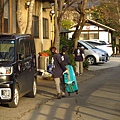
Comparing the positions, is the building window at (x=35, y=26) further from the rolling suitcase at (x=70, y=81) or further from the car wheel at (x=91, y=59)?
the rolling suitcase at (x=70, y=81)

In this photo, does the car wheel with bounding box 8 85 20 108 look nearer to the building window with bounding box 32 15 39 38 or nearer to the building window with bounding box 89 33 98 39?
the building window with bounding box 32 15 39 38

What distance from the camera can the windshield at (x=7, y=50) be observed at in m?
11.2

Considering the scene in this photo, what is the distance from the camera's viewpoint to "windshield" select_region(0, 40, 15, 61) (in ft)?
36.8

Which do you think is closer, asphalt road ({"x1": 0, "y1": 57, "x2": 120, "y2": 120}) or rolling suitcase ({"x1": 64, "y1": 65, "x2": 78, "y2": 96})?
asphalt road ({"x1": 0, "y1": 57, "x2": 120, "y2": 120})

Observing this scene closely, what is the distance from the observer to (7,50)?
37.3 feet

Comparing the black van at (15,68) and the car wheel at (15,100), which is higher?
the black van at (15,68)

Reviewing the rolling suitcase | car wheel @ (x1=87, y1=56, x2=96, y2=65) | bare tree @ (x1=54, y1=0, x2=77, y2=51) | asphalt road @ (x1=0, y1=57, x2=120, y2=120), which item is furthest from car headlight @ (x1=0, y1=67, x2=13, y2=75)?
car wheel @ (x1=87, y1=56, x2=96, y2=65)

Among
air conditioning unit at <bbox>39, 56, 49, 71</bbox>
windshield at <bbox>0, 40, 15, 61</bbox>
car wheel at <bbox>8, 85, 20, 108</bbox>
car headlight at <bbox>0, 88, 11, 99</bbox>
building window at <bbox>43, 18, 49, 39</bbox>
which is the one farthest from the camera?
building window at <bbox>43, 18, 49, 39</bbox>

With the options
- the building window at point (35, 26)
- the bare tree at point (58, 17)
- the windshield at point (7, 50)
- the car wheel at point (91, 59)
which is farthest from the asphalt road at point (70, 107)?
the car wheel at point (91, 59)

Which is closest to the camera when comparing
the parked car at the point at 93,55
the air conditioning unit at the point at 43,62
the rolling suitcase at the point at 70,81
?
the rolling suitcase at the point at 70,81

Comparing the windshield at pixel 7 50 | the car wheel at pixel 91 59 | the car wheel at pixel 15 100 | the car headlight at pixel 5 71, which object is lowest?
the car wheel at pixel 15 100

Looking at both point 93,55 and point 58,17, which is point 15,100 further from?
point 93,55

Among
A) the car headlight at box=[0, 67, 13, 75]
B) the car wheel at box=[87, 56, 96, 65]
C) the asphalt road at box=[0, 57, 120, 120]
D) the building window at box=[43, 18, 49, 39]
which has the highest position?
the building window at box=[43, 18, 49, 39]

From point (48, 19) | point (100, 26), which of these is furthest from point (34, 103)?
point (100, 26)
